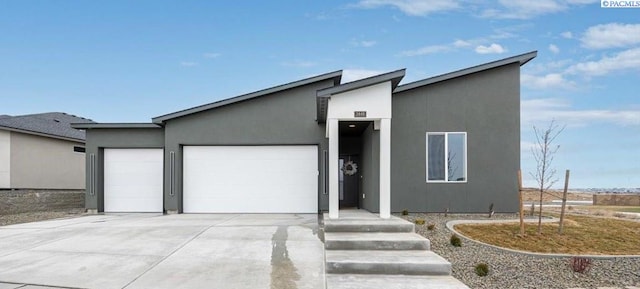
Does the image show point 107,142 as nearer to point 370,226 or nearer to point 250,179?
point 250,179

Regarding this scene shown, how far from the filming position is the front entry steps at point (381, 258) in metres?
6.00

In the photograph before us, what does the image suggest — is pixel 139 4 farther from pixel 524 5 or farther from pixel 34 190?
pixel 524 5

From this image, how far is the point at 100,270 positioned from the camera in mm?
6355

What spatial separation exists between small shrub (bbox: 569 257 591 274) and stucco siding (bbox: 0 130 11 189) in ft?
57.2

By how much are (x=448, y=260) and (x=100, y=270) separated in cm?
536

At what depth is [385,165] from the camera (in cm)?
912

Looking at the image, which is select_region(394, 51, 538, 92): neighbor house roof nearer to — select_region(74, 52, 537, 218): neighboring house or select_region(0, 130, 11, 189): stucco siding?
select_region(74, 52, 537, 218): neighboring house

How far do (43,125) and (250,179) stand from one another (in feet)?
33.9

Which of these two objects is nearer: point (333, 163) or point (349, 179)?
point (333, 163)

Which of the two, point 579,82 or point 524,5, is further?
point 579,82

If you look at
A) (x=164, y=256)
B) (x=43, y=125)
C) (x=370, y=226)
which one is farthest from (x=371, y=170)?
(x=43, y=125)

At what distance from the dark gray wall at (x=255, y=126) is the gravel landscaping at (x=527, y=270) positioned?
243 inches

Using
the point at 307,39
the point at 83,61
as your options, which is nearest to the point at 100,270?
the point at 307,39

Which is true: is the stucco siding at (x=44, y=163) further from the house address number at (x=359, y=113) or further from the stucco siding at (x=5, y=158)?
the house address number at (x=359, y=113)
